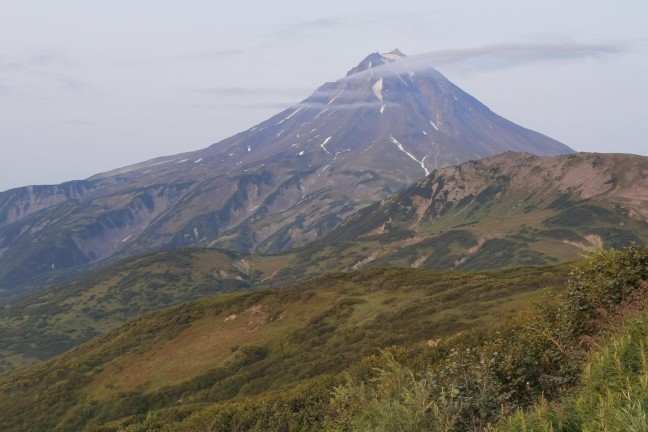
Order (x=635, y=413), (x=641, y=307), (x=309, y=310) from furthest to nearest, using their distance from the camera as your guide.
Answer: (x=309, y=310), (x=641, y=307), (x=635, y=413)

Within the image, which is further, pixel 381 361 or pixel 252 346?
pixel 252 346

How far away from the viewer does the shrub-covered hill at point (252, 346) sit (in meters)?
54.3

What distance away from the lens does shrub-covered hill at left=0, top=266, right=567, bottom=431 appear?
178 ft

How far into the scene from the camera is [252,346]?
233 ft

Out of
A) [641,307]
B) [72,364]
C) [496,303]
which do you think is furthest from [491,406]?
[72,364]

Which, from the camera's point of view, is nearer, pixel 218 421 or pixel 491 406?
pixel 491 406

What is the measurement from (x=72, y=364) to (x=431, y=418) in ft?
274

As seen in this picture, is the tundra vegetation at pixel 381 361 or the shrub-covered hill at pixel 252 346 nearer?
the tundra vegetation at pixel 381 361

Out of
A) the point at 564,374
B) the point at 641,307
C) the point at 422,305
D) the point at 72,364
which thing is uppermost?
the point at 641,307

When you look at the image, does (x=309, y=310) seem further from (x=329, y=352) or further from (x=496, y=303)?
(x=496, y=303)

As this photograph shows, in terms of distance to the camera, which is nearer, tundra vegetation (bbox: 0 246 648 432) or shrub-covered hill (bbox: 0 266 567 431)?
tundra vegetation (bbox: 0 246 648 432)

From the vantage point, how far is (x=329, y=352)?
199ft

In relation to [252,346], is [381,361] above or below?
above

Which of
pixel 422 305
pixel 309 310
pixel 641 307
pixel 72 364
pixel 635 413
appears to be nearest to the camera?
pixel 635 413
